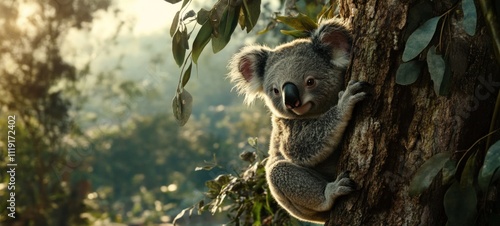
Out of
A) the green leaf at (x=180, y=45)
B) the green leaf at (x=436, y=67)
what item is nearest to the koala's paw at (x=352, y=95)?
the green leaf at (x=436, y=67)

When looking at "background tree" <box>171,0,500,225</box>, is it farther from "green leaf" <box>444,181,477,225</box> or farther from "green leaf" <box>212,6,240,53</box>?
"green leaf" <box>212,6,240,53</box>

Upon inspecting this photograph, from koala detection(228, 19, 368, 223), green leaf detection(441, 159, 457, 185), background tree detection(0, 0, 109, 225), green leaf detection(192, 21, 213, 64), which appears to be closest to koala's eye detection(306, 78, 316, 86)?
koala detection(228, 19, 368, 223)

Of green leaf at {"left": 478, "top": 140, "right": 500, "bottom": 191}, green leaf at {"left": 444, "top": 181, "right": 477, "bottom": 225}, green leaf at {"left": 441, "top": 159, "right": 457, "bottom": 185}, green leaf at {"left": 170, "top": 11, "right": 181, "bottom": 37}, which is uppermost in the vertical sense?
green leaf at {"left": 170, "top": 11, "right": 181, "bottom": 37}

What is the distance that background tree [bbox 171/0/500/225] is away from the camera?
5.03 feet

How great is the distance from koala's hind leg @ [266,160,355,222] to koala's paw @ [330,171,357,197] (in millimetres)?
253

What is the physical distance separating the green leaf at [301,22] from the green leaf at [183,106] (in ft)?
1.73

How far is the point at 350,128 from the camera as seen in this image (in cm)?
191

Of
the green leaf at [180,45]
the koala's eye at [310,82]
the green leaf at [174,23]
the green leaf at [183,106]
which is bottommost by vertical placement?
the green leaf at [183,106]

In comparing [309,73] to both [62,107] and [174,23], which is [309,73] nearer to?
[174,23]

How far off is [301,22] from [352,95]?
698mm

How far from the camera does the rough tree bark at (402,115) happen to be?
1613 millimetres

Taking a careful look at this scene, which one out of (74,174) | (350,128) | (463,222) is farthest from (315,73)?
(74,174)

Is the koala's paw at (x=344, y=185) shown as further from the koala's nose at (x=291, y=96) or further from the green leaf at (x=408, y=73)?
the koala's nose at (x=291, y=96)

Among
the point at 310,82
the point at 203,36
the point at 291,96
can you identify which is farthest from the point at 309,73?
the point at 203,36
